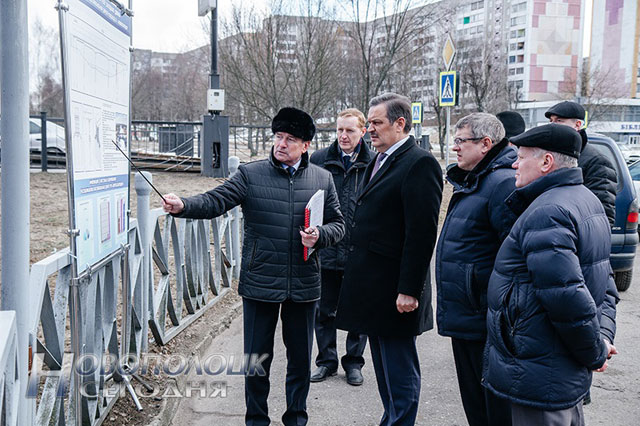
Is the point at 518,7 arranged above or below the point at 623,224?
above

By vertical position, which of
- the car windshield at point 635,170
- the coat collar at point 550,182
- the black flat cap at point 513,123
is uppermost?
the black flat cap at point 513,123

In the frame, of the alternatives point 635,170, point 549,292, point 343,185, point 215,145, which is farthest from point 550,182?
point 215,145

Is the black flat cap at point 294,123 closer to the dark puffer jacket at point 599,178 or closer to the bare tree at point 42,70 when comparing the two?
the dark puffer jacket at point 599,178

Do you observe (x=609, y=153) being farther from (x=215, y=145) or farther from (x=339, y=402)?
(x=215, y=145)

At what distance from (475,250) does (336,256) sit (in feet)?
5.98

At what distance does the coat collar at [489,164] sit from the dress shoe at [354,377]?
2.10m

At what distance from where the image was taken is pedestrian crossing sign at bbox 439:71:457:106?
12.3 metres

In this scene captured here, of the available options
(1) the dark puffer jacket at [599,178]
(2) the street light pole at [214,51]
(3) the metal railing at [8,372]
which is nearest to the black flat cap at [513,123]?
(1) the dark puffer jacket at [599,178]

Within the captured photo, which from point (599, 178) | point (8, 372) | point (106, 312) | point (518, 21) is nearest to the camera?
point (8, 372)

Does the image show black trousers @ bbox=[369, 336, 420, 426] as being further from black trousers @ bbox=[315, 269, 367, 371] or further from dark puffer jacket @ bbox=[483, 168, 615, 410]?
black trousers @ bbox=[315, 269, 367, 371]

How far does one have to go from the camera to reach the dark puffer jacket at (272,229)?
3844mm

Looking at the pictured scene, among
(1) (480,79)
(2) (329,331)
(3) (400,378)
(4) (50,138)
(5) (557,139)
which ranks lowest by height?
(2) (329,331)

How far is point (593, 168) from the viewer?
4848 mm

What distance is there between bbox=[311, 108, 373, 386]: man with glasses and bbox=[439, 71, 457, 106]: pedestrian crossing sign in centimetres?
751
